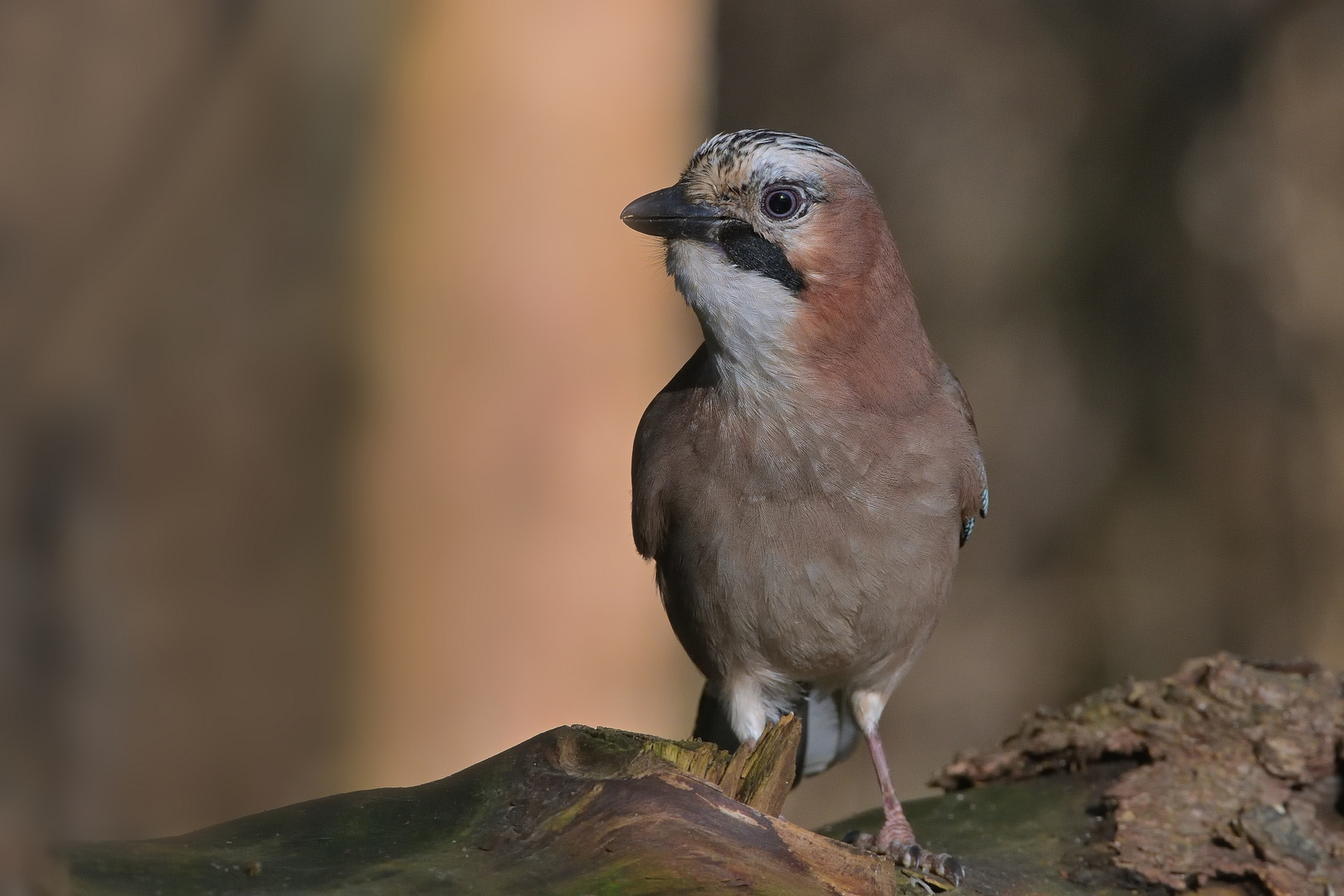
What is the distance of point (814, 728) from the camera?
15.9ft

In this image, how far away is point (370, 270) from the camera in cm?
602

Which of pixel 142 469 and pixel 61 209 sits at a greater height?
pixel 61 209

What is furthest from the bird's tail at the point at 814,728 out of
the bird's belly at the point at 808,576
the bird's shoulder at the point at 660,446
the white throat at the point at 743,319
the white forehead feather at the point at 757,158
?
the white forehead feather at the point at 757,158

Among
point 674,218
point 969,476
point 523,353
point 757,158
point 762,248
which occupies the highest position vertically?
point 757,158

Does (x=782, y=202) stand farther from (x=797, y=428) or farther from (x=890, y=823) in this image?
(x=890, y=823)

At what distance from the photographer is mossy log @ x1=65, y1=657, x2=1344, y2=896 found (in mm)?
2635

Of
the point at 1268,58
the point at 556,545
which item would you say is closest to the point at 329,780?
the point at 556,545

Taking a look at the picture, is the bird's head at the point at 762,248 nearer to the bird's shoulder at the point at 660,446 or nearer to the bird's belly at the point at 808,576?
the bird's shoulder at the point at 660,446

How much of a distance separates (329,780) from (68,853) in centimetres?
415

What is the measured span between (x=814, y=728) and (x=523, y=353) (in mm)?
2469

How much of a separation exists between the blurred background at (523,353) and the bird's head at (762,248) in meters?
0.37

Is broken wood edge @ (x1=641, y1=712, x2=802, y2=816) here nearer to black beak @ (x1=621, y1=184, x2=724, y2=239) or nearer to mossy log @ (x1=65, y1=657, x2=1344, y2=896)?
mossy log @ (x1=65, y1=657, x2=1344, y2=896)

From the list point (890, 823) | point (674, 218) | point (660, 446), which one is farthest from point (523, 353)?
point (890, 823)

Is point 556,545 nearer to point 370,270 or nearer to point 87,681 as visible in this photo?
point 370,270
